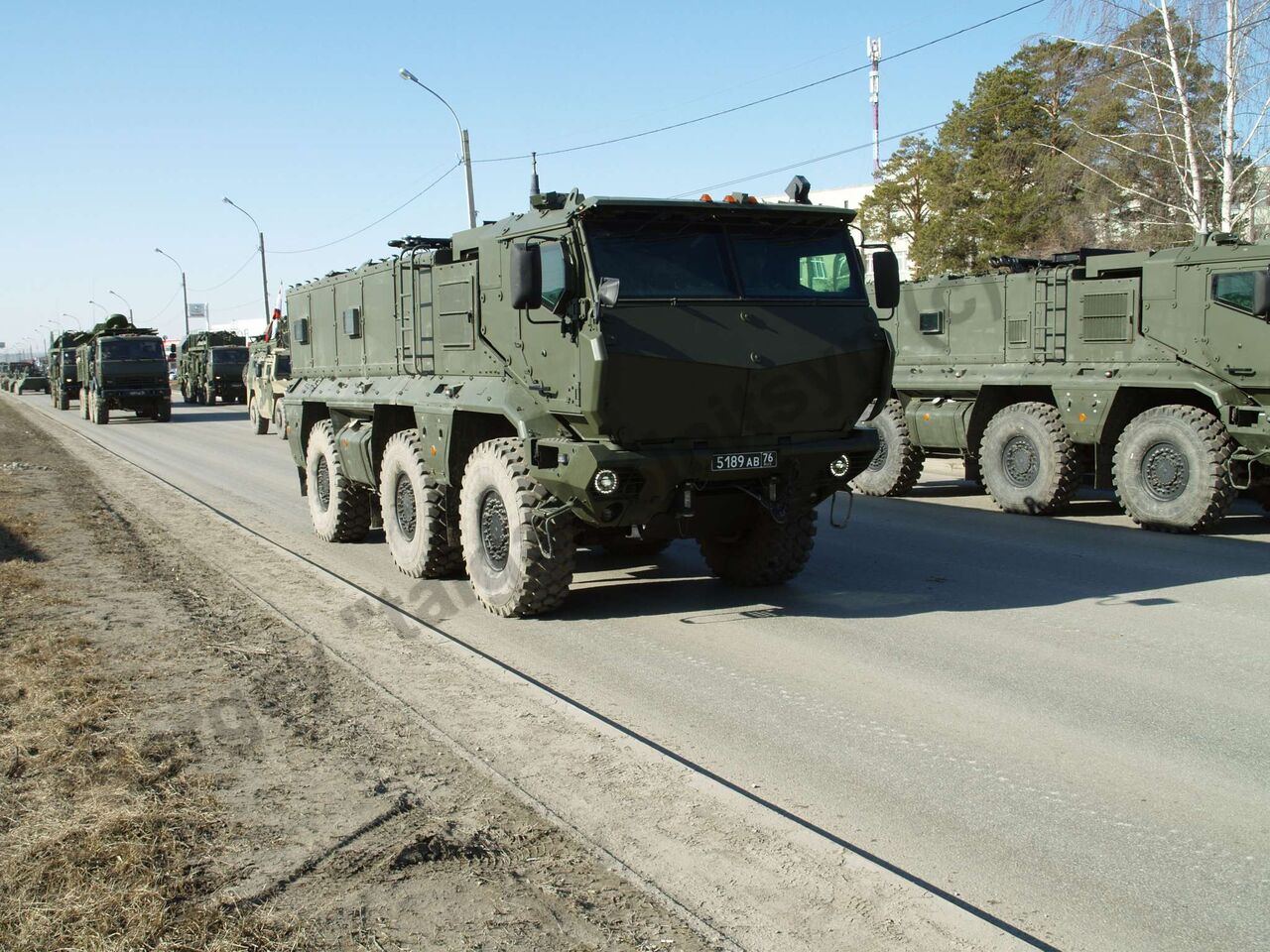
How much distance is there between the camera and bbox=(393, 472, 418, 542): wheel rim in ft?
32.3

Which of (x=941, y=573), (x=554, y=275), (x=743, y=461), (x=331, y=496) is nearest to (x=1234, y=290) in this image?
(x=941, y=573)

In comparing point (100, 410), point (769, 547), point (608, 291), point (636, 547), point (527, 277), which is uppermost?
point (527, 277)

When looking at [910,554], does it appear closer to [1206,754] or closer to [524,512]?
[524,512]

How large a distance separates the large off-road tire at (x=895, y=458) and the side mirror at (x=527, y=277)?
8.09 m

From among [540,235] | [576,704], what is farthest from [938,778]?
[540,235]

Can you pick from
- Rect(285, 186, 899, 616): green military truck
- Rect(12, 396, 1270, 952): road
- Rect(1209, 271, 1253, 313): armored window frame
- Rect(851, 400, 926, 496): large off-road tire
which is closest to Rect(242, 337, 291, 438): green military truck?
Rect(851, 400, 926, 496): large off-road tire

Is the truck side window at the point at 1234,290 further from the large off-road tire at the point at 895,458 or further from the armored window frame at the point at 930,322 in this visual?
the large off-road tire at the point at 895,458

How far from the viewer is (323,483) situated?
475 inches

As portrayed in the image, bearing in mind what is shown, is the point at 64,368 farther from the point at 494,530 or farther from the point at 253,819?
the point at 253,819

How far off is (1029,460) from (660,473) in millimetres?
6906

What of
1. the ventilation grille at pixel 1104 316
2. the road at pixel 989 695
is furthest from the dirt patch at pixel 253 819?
the ventilation grille at pixel 1104 316

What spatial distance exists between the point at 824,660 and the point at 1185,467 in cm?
631

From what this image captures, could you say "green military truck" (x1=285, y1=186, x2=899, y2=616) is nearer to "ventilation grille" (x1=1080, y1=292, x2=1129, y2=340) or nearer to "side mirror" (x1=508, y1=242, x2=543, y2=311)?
"side mirror" (x1=508, y1=242, x2=543, y2=311)

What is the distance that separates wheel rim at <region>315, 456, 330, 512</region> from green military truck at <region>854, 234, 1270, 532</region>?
22.2ft
